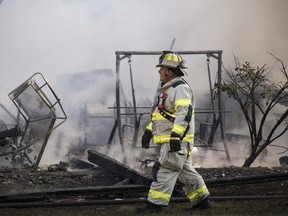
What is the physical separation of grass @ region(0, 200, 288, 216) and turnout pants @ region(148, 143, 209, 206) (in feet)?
0.54

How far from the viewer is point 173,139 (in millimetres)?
5680

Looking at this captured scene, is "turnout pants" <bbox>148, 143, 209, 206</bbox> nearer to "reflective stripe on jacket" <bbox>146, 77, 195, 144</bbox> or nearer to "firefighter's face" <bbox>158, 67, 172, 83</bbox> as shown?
"reflective stripe on jacket" <bbox>146, 77, 195, 144</bbox>

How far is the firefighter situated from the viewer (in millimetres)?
5809

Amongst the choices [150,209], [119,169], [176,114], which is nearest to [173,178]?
[150,209]

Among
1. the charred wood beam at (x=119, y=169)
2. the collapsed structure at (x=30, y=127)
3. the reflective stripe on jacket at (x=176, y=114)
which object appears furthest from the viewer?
the collapsed structure at (x=30, y=127)

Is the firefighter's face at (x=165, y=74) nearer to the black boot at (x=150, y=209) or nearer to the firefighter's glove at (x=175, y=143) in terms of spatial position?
the firefighter's glove at (x=175, y=143)

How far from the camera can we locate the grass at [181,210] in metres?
5.83

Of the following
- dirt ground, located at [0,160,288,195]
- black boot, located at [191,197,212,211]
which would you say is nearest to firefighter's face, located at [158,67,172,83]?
black boot, located at [191,197,212,211]

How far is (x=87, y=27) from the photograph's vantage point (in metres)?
17.3

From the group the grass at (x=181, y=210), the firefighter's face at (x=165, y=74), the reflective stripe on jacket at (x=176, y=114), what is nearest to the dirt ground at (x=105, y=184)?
the grass at (x=181, y=210)

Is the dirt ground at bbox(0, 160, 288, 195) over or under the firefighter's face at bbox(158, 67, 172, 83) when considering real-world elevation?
under

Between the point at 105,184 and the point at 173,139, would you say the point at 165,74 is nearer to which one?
the point at 173,139

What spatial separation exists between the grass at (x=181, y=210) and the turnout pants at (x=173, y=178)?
16 centimetres

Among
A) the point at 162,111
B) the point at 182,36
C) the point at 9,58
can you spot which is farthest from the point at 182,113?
the point at 182,36
